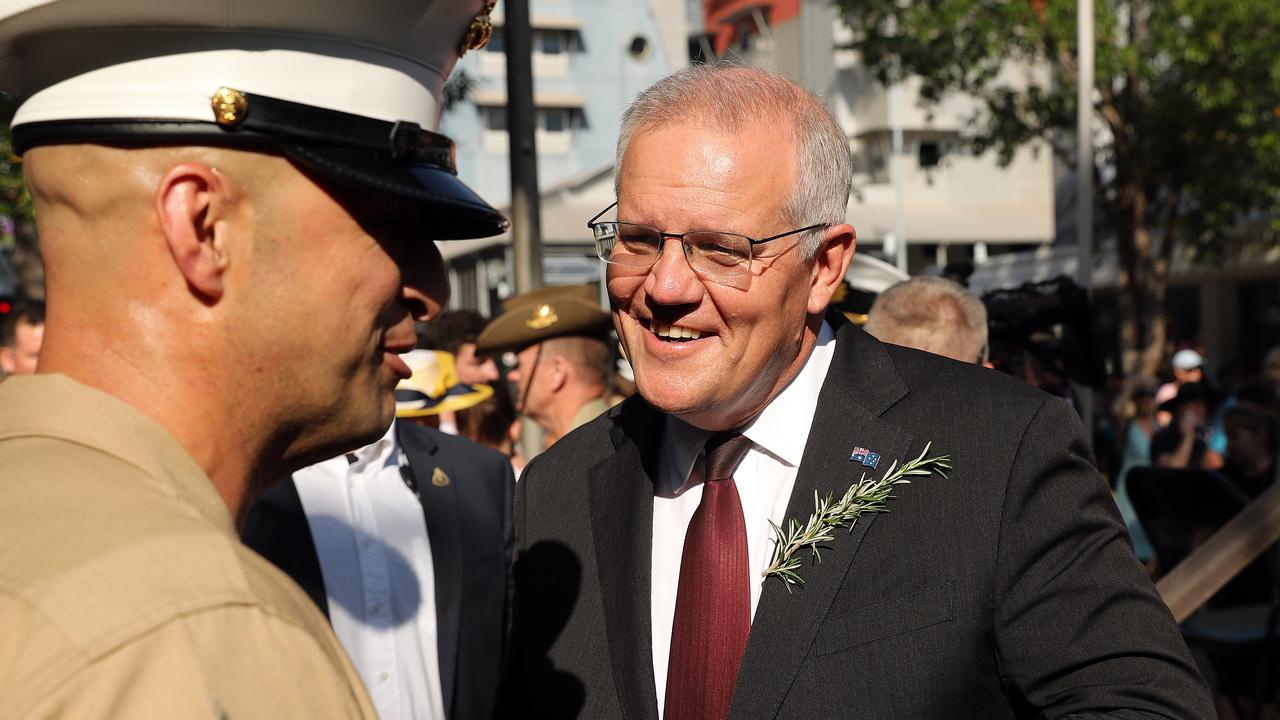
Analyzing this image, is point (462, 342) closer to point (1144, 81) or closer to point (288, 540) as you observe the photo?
point (288, 540)

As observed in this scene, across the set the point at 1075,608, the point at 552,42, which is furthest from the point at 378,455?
the point at 552,42

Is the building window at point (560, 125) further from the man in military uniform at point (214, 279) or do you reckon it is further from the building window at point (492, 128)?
the man in military uniform at point (214, 279)

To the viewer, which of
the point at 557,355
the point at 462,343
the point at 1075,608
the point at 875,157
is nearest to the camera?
the point at 1075,608

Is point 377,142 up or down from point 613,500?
up

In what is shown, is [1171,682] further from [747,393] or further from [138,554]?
[138,554]

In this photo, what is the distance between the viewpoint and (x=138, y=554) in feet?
3.92

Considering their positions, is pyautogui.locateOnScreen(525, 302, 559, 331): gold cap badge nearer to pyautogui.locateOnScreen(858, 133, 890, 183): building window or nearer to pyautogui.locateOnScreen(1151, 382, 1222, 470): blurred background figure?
pyautogui.locateOnScreen(1151, 382, 1222, 470): blurred background figure

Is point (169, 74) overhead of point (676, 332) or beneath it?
overhead

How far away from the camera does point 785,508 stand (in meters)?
2.55

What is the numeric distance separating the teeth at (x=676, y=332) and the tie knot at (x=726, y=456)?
8.8 inches

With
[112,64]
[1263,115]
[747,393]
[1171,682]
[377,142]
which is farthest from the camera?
[1263,115]

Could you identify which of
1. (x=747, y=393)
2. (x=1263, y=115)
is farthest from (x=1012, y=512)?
(x=1263, y=115)

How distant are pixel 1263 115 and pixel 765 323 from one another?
63.5 ft

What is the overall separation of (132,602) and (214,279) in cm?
45
